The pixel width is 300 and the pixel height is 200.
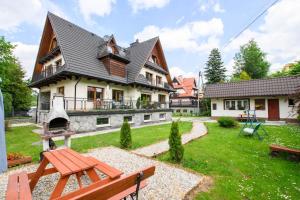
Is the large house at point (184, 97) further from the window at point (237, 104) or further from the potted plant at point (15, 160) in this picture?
the potted plant at point (15, 160)

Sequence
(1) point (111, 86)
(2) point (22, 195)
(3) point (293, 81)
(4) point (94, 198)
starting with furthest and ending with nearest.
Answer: (3) point (293, 81)
(1) point (111, 86)
(2) point (22, 195)
(4) point (94, 198)

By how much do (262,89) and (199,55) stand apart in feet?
35.1

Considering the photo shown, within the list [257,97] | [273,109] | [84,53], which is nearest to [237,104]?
[257,97]

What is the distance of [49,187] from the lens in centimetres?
395

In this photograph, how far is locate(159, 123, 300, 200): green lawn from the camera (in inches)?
150

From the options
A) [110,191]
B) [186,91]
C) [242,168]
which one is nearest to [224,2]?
[242,168]

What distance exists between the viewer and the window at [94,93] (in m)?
14.7

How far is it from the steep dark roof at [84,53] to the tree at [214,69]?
2112 cm

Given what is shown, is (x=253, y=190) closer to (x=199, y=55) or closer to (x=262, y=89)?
(x=199, y=55)

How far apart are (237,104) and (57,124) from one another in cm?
2062

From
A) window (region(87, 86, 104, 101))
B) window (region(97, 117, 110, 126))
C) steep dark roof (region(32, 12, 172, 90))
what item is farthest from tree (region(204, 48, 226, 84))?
window (region(97, 117, 110, 126))

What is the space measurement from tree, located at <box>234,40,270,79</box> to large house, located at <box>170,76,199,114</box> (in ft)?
46.2

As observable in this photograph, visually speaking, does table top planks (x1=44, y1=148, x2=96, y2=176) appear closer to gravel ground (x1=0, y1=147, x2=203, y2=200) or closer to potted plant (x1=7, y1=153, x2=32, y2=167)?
gravel ground (x1=0, y1=147, x2=203, y2=200)

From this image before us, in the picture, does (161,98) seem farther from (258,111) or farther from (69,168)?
(69,168)
